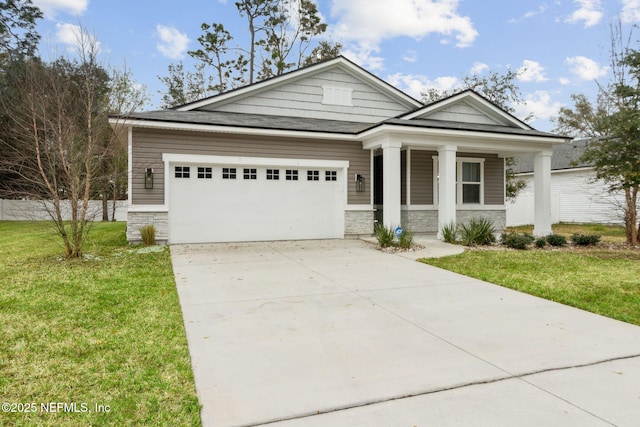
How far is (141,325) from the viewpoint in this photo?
13.8 feet

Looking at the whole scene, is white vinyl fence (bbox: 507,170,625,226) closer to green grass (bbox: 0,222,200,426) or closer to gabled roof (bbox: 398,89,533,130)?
gabled roof (bbox: 398,89,533,130)

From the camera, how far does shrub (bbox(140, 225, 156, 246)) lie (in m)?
10.2

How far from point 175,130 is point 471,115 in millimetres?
9318

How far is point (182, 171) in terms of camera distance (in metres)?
10.8

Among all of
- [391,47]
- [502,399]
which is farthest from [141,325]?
[391,47]

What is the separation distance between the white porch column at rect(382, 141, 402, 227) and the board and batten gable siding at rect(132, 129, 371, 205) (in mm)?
1394

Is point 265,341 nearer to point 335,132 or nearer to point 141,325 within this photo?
point 141,325

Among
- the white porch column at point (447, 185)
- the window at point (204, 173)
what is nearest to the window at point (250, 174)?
the window at point (204, 173)

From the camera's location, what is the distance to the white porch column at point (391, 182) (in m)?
11.0

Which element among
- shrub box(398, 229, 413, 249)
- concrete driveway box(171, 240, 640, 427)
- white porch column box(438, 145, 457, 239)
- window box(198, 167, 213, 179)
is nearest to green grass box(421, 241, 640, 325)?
concrete driveway box(171, 240, 640, 427)

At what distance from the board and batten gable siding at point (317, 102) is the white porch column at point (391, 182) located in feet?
12.1

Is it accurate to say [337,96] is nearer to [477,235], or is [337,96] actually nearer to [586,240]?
[477,235]

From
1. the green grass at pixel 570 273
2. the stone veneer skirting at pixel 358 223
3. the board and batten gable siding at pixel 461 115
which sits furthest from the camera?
the board and batten gable siding at pixel 461 115

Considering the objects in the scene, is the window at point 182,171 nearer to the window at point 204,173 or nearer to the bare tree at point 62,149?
the window at point 204,173
